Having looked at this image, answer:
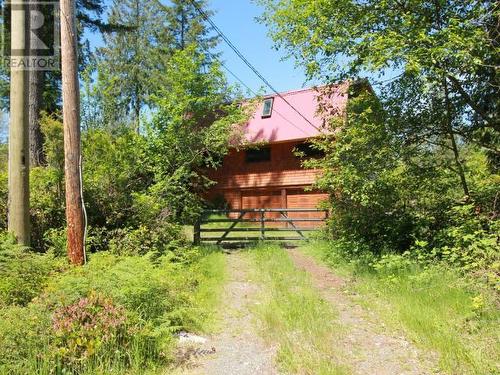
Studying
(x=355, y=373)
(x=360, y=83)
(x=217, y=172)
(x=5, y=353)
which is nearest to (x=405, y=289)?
(x=355, y=373)

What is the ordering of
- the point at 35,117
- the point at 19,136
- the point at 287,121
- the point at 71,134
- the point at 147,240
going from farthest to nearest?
the point at 287,121 → the point at 35,117 → the point at 147,240 → the point at 71,134 → the point at 19,136

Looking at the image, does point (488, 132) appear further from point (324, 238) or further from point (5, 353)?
point (5, 353)

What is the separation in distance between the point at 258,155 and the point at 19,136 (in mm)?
18172

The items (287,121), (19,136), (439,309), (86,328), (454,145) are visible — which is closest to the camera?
(86,328)

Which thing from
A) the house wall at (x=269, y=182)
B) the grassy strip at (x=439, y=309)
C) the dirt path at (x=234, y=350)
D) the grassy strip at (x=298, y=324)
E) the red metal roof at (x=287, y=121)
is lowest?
the dirt path at (x=234, y=350)

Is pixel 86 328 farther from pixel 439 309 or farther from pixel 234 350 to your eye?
pixel 439 309

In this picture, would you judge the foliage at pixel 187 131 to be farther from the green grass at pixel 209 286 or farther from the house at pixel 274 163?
the house at pixel 274 163

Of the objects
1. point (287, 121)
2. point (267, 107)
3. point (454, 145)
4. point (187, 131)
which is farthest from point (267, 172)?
point (454, 145)

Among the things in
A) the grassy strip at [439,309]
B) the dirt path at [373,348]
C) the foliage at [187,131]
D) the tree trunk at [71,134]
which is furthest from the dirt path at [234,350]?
the foliage at [187,131]

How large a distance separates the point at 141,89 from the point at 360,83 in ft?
81.8

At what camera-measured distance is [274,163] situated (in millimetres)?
23938

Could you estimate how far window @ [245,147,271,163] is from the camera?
79.6 ft

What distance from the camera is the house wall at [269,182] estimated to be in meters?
22.9

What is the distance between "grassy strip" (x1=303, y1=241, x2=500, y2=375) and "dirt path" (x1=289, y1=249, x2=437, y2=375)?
17cm
